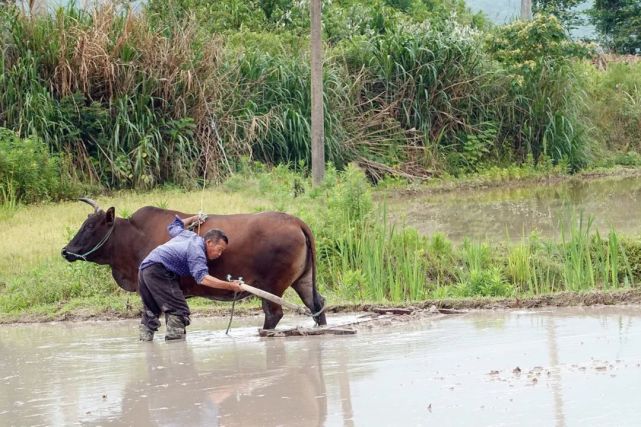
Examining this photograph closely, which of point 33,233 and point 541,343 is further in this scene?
point 33,233

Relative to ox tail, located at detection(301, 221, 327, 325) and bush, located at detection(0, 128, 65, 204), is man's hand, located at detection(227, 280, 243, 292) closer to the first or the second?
ox tail, located at detection(301, 221, 327, 325)

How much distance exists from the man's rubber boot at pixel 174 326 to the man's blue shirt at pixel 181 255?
1.25 feet

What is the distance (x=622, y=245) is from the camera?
512 inches

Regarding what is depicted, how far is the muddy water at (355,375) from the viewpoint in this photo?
23.0 feet

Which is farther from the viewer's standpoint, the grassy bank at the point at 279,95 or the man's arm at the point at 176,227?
the grassy bank at the point at 279,95

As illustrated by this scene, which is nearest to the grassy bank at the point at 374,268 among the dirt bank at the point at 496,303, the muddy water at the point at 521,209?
the dirt bank at the point at 496,303

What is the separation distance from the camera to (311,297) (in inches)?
408

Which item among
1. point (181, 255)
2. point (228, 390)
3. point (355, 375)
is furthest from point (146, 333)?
point (355, 375)

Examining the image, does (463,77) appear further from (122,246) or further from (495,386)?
(495,386)

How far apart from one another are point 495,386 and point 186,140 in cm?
1339

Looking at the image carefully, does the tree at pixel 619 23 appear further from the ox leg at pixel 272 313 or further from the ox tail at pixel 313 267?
the ox leg at pixel 272 313

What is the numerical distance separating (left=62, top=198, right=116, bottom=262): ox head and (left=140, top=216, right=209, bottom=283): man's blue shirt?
0.95 metres

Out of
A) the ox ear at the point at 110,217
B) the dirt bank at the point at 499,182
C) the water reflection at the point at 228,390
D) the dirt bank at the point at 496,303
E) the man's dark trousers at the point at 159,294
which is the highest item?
the ox ear at the point at 110,217

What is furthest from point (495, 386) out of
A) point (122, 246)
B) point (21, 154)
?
point (21, 154)
